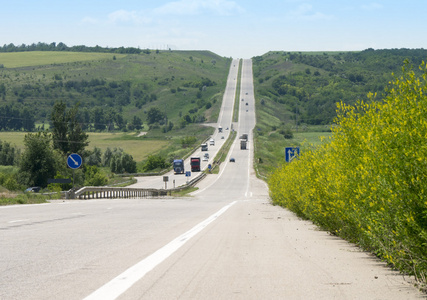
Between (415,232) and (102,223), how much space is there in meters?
11.0

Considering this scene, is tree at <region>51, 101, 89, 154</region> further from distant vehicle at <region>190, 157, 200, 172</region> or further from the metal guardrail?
distant vehicle at <region>190, 157, 200, 172</region>

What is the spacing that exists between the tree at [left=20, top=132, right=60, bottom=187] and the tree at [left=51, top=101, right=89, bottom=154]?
1805 cm

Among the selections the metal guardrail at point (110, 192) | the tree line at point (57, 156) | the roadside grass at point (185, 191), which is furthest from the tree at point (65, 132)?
the roadside grass at point (185, 191)

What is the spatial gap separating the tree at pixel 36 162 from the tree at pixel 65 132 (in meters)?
18.0

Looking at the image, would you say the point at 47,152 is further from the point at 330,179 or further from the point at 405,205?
the point at 405,205

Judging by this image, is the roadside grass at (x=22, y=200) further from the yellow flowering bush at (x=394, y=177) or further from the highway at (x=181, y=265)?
the yellow flowering bush at (x=394, y=177)

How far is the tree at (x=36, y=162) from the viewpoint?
72750mm

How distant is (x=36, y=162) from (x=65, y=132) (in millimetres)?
20134

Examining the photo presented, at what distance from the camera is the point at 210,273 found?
8859 mm

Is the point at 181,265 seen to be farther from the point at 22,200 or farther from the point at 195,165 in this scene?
the point at 195,165

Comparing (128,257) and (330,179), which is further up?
(330,179)

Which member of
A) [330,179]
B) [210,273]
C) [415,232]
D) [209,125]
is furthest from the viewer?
[209,125]

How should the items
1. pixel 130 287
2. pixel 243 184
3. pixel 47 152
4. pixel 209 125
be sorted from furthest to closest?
pixel 209 125
pixel 243 184
pixel 47 152
pixel 130 287

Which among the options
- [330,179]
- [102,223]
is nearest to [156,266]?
[330,179]
